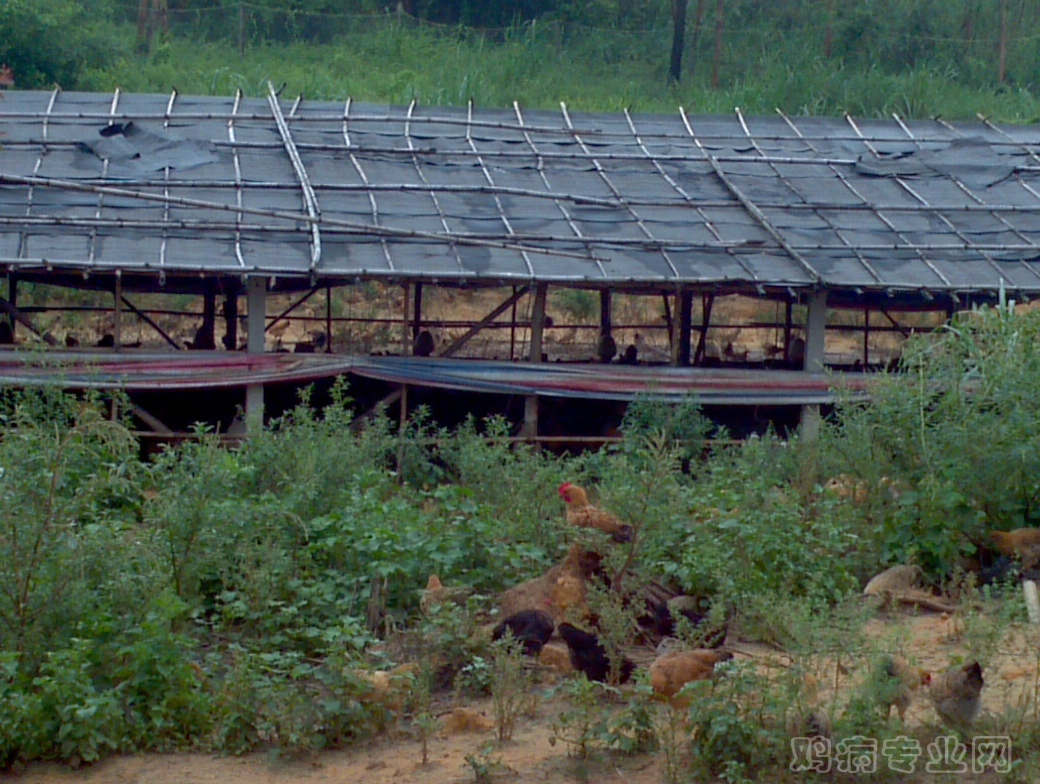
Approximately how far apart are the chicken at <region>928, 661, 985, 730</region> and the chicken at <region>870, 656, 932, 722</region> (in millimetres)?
114

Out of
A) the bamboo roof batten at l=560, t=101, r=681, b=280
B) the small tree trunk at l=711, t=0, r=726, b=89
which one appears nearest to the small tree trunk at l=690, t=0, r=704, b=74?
the small tree trunk at l=711, t=0, r=726, b=89

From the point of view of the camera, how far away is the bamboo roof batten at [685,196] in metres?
11.8

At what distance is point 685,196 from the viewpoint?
13.2 meters

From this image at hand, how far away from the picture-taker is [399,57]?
26.3 metres

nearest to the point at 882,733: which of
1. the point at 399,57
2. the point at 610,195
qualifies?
the point at 610,195

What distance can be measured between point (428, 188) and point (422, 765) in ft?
28.6

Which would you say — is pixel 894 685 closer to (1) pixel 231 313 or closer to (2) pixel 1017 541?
(2) pixel 1017 541

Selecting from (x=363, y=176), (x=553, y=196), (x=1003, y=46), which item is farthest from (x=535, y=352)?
(x=1003, y=46)

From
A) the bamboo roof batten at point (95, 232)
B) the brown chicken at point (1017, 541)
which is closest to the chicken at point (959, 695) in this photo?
the brown chicken at point (1017, 541)

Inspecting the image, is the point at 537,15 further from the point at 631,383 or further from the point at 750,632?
the point at 750,632

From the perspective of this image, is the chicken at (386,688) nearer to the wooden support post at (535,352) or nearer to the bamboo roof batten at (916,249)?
Answer: the wooden support post at (535,352)

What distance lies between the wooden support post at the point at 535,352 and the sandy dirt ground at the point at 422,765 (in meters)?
6.46

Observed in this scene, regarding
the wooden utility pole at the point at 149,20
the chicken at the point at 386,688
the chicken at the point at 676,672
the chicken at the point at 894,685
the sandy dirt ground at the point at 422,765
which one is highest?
the wooden utility pole at the point at 149,20

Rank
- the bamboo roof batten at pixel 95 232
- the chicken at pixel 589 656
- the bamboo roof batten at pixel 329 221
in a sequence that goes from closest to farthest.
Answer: the chicken at pixel 589 656 → the bamboo roof batten at pixel 95 232 → the bamboo roof batten at pixel 329 221
